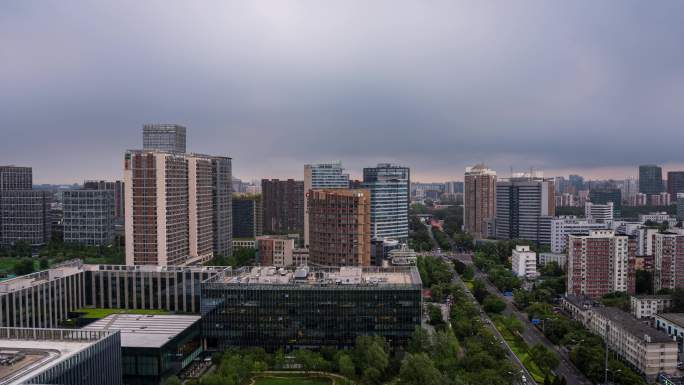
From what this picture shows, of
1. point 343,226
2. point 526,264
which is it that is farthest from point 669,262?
point 343,226

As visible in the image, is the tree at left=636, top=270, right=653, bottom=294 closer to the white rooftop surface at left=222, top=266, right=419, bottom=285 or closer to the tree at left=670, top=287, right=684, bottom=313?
the tree at left=670, top=287, right=684, bottom=313

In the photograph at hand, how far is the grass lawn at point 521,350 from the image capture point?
115ft

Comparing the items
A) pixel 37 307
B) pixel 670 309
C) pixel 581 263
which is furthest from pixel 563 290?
pixel 37 307

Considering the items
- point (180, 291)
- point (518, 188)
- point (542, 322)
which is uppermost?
point (518, 188)

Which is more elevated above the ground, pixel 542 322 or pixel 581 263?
pixel 581 263

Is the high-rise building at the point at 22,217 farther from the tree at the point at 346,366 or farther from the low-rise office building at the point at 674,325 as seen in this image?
the low-rise office building at the point at 674,325

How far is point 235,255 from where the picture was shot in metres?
71.3

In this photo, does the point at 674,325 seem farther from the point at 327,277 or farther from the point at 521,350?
the point at 327,277

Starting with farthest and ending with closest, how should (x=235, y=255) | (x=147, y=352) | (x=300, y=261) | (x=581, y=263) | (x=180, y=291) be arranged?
1. (x=235, y=255)
2. (x=300, y=261)
3. (x=581, y=263)
4. (x=180, y=291)
5. (x=147, y=352)

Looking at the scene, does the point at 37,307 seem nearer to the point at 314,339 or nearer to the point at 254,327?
the point at 254,327

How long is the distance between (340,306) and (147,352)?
12.4 metres

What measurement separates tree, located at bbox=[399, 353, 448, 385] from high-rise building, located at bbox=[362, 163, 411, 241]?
4349 cm

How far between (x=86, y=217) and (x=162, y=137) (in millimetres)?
22293

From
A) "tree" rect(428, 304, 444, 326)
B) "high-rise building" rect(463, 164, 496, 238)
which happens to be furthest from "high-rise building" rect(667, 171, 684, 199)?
"tree" rect(428, 304, 444, 326)
